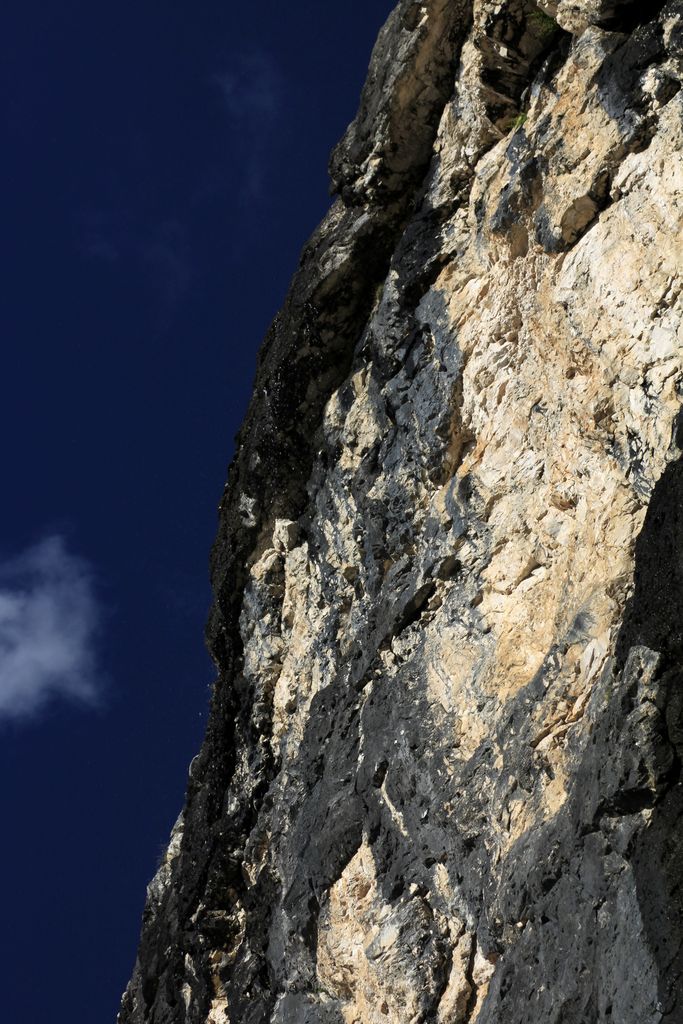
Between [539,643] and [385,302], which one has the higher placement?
[385,302]

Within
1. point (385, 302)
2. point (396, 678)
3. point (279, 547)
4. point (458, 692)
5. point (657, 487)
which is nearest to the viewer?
point (657, 487)

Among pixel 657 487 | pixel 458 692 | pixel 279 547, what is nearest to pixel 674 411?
pixel 657 487

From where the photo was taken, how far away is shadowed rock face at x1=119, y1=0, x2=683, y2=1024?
6.60m

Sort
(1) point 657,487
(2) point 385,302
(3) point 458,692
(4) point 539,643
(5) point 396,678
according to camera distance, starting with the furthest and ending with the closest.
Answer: (2) point 385,302 → (5) point 396,678 → (3) point 458,692 → (4) point 539,643 → (1) point 657,487

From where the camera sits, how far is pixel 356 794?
9602 millimetres

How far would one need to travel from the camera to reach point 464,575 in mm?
9023

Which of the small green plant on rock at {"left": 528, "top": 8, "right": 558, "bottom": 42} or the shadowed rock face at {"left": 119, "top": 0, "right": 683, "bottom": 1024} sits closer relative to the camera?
the shadowed rock face at {"left": 119, "top": 0, "right": 683, "bottom": 1024}

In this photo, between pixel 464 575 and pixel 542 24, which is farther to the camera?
pixel 542 24

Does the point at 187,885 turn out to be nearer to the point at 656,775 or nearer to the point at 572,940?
the point at 572,940

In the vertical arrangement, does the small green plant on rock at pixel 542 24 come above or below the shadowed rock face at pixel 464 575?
above

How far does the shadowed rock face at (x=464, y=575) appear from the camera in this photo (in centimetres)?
660

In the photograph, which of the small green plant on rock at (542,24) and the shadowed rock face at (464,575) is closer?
the shadowed rock face at (464,575)

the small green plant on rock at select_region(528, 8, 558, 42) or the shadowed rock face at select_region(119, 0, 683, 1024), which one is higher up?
the small green plant on rock at select_region(528, 8, 558, 42)

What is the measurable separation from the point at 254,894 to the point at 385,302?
21.5 feet
